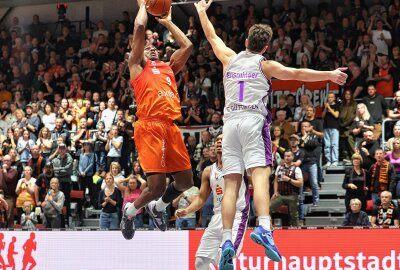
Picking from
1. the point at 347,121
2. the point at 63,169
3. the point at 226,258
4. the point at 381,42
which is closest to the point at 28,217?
the point at 63,169

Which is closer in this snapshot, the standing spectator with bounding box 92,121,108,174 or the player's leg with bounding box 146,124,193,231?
the player's leg with bounding box 146,124,193,231

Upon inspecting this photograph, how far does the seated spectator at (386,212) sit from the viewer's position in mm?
15227

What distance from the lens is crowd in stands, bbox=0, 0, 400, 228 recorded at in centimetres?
1752

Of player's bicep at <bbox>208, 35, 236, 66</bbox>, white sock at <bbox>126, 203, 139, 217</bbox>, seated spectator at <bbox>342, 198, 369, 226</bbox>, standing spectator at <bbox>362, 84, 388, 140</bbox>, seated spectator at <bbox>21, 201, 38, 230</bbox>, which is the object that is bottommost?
seated spectator at <bbox>21, 201, 38, 230</bbox>

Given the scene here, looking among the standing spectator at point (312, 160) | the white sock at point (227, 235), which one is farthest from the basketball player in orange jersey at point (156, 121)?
the standing spectator at point (312, 160)

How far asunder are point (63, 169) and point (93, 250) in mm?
5477

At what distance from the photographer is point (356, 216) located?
15.5 m

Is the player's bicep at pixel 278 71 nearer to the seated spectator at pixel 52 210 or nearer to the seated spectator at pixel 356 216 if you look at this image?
the seated spectator at pixel 356 216

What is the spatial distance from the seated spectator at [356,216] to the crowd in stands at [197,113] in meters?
0.39

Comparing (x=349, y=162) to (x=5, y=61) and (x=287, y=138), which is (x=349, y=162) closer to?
(x=287, y=138)

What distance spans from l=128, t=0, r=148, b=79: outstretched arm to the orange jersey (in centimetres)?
10

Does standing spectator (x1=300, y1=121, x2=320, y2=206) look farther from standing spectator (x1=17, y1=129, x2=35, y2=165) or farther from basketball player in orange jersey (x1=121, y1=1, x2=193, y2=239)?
basketball player in orange jersey (x1=121, y1=1, x2=193, y2=239)

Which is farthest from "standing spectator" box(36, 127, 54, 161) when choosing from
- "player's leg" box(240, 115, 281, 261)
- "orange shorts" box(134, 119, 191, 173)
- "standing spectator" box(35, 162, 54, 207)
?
"player's leg" box(240, 115, 281, 261)

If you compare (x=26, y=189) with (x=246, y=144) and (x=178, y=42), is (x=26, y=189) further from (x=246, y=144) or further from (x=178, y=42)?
(x=246, y=144)
